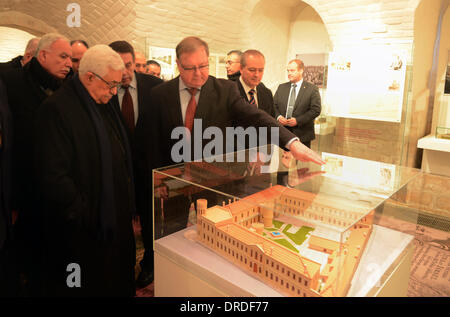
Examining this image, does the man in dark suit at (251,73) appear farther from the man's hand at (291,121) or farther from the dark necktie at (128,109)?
the man's hand at (291,121)

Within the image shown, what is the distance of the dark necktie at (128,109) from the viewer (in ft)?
8.91

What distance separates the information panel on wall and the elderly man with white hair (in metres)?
3.53

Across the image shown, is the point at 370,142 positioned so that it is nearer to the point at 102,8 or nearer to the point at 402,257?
the point at 402,257

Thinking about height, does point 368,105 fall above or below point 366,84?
below

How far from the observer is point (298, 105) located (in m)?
4.51

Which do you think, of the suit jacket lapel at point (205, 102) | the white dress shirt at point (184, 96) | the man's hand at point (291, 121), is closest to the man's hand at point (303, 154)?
the suit jacket lapel at point (205, 102)

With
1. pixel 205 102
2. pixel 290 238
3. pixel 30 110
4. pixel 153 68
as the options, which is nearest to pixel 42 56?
pixel 30 110

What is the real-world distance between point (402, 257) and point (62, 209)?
1.62 meters

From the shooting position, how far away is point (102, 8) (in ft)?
19.2

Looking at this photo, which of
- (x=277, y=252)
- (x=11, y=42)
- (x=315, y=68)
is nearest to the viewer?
(x=277, y=252)

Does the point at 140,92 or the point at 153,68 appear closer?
the point at 140,92

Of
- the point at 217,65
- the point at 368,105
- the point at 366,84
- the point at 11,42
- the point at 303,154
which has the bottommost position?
the point at 303,154

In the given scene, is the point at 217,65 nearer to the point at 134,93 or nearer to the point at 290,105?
the point at 290,105

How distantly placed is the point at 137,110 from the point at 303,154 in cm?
143
